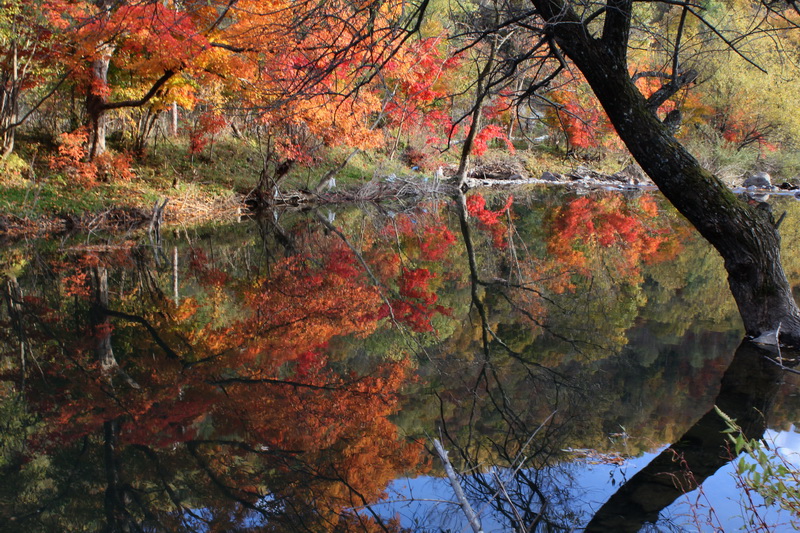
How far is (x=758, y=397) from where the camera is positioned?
4355 mm

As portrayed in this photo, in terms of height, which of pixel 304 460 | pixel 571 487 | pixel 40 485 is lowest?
pixel 40 485

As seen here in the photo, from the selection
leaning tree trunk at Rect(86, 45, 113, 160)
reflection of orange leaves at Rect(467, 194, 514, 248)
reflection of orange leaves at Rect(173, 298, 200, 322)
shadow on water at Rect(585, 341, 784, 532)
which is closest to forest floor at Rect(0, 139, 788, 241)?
leaning tree trunk at Rect(86, 45, 113, 160)

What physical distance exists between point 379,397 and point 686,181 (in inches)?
132

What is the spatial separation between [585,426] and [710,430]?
769mm

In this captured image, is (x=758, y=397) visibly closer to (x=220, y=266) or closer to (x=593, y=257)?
(x=593, y=257)

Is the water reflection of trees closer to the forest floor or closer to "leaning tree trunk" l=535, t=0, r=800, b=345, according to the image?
"leaning tree trunk" l=535, t=0, r=800, b=345

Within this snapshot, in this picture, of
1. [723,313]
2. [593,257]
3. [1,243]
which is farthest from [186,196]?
[723,313]

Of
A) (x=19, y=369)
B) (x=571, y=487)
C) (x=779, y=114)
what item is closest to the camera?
(x=571, y=487)

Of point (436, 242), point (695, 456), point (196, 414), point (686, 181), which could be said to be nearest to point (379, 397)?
point (196, 414)

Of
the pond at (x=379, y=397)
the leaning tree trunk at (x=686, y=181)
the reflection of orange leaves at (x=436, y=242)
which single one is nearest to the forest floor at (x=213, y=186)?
the pond at (x=379, y=397)

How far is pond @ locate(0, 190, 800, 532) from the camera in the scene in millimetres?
3113

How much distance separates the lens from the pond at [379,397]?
311cm

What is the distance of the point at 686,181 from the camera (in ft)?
17.6

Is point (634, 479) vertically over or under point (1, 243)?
under
